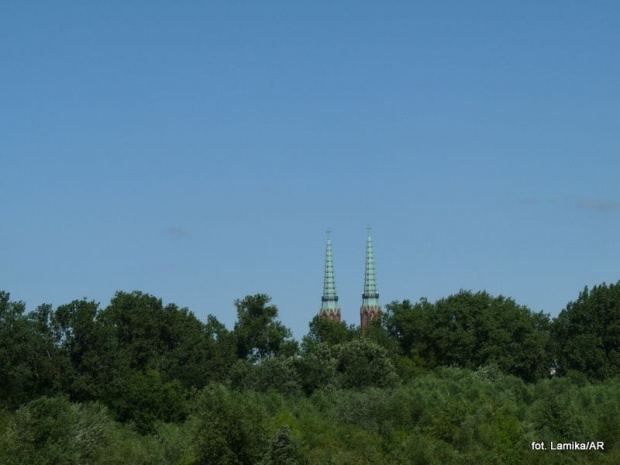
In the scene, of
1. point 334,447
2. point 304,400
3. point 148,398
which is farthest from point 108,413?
point 334,447

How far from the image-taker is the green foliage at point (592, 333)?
4461 inches

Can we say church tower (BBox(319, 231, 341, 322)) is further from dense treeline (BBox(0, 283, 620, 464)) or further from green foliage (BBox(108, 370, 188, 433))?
green foliage (BBox(108, 370, 188, 433))

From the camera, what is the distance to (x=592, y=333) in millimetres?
115312

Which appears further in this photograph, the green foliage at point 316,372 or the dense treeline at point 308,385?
the green foliage at point 316,372

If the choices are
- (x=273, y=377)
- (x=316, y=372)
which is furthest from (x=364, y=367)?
(x=273, y=377)

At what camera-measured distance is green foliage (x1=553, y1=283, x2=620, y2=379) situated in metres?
113

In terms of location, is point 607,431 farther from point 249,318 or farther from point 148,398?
point 249,318

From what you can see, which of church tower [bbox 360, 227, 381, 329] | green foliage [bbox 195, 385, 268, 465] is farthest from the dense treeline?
church tower [bbox 360, 227, 381, 329]

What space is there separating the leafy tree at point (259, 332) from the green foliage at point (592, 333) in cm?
2365

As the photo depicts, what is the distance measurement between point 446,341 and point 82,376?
36.9 m

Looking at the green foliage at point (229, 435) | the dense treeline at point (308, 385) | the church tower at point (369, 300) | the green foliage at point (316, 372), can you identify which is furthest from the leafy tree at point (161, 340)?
the church tower at point (369, 300)

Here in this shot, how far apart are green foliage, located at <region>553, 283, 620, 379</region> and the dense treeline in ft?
0.46

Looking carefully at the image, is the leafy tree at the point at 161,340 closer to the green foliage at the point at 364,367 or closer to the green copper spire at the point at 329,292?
the green foliage at the point at 364,367

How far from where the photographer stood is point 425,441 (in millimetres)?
64875
